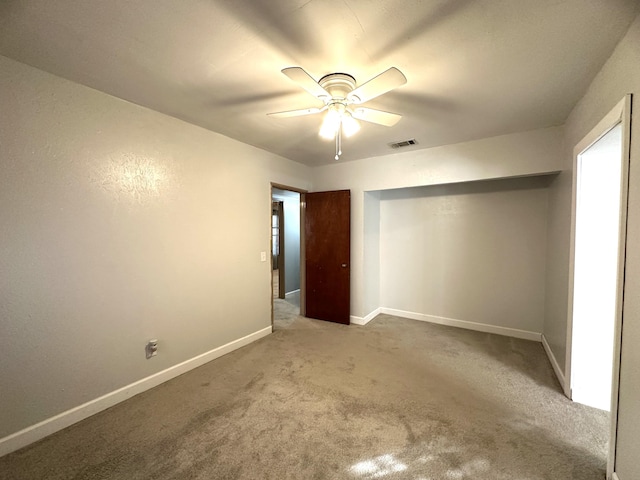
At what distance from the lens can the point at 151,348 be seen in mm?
2299

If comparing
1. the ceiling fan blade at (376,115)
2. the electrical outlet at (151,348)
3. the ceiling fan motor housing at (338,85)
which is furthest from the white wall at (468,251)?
the electrical outlet at (151,348)

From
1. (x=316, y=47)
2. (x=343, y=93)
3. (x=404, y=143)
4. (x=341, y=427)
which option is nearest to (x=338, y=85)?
(x=343, y=93)

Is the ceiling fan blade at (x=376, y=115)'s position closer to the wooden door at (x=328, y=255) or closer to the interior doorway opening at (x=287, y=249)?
the wooden door at (x=328, y=255)

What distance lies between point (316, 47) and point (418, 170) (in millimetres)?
2321

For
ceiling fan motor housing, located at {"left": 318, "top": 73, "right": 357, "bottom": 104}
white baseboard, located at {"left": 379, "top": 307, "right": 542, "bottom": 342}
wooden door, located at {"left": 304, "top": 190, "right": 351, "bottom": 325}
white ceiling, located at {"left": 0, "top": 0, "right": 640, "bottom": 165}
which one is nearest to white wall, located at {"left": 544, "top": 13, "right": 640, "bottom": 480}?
white ceiling, located at {"left": 0, "top": 0, "right": 640, "bottom": 165}

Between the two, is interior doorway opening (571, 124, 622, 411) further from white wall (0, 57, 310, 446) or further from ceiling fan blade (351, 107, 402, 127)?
white wall (0, 57, 310, 446)

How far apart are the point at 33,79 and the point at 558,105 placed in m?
3.95

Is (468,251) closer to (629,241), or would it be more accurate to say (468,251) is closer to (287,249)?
(629,241)

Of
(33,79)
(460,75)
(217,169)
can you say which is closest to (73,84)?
(33,79)

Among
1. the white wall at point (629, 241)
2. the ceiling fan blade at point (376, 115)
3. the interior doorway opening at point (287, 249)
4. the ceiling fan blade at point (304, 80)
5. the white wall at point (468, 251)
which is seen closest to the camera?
the white wall at point (629, 241)

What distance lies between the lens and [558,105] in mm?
2176

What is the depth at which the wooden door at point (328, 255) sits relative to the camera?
12.8 feet

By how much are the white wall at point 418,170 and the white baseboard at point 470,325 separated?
0.51 m

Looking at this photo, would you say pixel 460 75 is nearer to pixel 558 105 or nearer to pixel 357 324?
pixel 558 105
